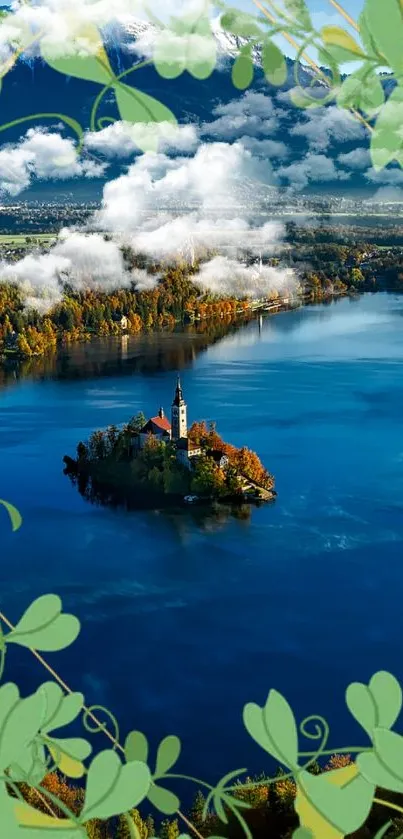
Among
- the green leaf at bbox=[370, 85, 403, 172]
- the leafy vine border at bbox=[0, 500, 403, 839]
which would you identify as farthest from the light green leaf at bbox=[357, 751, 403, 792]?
the green leaf at bbox=[370, 85, 403, 172]

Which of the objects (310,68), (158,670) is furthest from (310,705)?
(310,68)

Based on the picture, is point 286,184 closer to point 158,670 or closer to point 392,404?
point 392,404

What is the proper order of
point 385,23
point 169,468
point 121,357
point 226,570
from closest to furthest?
point 385,23, point 226,570, point 169,468, point 121,357

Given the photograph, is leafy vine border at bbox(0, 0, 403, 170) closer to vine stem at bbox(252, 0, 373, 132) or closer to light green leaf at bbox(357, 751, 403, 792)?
vine stem at bbox(252, 0, 373, 132)

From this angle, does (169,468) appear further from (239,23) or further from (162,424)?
(239,23)

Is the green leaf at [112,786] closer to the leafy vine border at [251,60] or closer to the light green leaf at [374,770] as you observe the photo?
the light green leaf at [374,770]

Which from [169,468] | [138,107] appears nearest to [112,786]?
[138,107]
